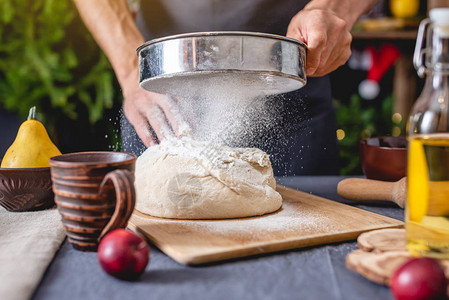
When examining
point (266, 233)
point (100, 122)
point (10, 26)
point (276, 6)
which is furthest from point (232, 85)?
point (10, 26)

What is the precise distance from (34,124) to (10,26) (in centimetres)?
175

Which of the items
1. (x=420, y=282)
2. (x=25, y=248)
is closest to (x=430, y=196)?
(x=420, y=282)

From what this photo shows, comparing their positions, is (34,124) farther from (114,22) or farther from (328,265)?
(328,265)

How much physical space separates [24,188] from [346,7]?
115 centimetres

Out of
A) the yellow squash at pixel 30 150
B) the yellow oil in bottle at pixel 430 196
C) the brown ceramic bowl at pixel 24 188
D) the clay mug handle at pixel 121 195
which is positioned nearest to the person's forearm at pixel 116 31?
the yellow squash at pixel 30 150

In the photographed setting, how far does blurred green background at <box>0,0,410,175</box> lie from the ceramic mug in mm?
1615

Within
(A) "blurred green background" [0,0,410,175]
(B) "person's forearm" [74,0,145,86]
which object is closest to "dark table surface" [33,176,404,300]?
(B) "person's forearm" [74,0,145,86]

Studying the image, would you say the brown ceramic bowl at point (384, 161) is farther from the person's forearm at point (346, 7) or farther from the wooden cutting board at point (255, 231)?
the person's forearm at point (346, 7)

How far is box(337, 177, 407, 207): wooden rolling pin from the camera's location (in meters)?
1.12

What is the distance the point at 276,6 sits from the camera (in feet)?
5.14

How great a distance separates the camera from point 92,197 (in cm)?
77

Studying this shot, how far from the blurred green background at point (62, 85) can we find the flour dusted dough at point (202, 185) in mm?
1385

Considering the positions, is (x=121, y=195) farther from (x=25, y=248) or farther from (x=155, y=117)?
(x=155, y=117)

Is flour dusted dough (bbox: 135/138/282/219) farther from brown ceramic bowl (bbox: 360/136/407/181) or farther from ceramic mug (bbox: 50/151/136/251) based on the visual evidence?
brown ceramic bowl (bbox: 360/136/407/181)
